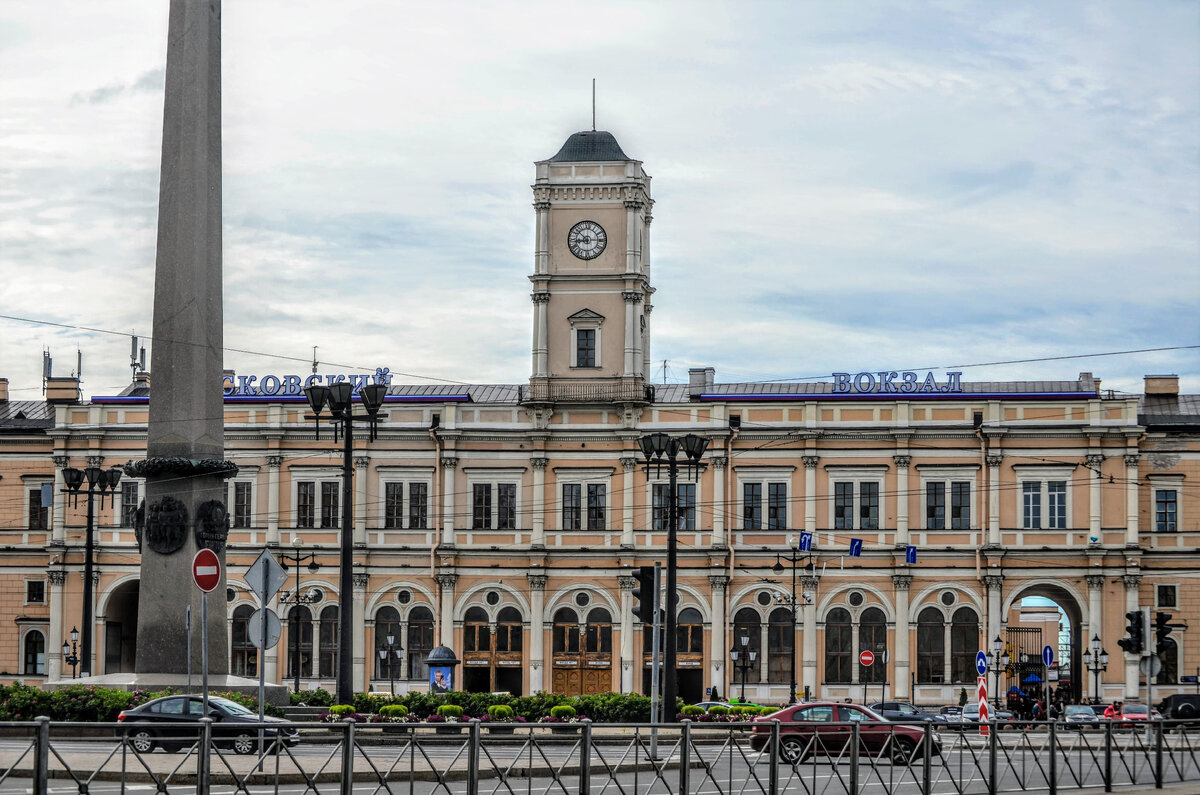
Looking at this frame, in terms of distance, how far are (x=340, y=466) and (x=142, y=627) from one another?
1587 inches

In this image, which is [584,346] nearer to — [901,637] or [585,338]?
[585,338]

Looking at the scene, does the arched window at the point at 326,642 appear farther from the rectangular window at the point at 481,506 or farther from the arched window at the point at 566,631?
the arched window at the point at 566,631

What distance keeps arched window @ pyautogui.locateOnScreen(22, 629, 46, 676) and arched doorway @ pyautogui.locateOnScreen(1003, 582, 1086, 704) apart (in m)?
39.3

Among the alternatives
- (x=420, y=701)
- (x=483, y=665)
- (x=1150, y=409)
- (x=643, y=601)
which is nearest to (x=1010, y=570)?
(x=1150, y=409)

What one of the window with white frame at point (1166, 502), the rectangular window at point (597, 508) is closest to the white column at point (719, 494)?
the rectangular window at point (597, 508)

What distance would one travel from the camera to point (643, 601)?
30891mm

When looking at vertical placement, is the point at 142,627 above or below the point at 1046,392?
below

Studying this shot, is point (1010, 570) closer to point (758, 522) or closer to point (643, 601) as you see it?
point (758, 522)

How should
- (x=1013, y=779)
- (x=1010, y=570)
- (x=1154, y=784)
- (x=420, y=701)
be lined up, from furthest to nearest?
(x=1010, y=570)
(x=420, y=701)
(x=1154, y=784)
(x=1013, y=779)

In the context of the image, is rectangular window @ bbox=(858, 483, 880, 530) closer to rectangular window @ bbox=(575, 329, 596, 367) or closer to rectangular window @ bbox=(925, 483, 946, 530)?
rectangular window @ bbox=(925, 483, 946, 530)

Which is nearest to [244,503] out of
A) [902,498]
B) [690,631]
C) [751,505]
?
[690,631]

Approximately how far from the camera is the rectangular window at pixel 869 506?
68875 mm

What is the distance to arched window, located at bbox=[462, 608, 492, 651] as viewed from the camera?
2758 inches

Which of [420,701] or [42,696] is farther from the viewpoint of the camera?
[420,701]
